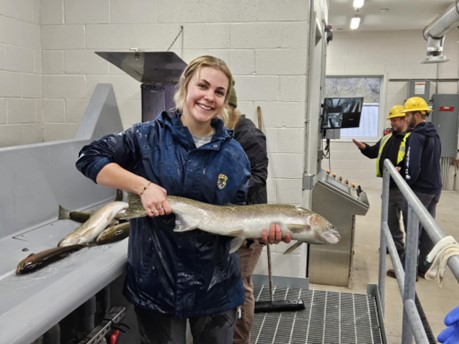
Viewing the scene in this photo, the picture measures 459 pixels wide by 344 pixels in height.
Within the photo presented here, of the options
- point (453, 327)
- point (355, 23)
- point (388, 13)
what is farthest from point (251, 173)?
point (355, 23)

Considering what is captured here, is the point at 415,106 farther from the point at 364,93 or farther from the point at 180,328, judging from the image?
the point at 364,93

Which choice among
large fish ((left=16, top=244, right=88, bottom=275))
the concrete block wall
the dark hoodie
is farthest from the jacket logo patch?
the dark hoodie

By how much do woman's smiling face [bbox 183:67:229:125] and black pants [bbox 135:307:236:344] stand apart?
2.30 ft

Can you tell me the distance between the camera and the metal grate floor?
9.42ft

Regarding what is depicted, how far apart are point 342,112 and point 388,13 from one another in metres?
4.17

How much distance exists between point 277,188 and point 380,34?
7.20m

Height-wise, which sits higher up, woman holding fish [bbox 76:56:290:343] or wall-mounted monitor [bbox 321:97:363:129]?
wall-mounted monitor [bbox 321:97:363:129]

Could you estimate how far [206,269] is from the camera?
5.13 ft

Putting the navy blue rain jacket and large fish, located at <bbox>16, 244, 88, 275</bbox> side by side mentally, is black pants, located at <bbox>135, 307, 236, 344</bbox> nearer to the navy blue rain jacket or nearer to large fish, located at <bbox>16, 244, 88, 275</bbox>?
the navy blue rain jacket

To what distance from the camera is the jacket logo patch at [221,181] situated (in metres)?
1.59

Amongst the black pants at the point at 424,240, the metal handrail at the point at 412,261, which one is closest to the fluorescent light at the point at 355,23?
the black pants at the point at 424,240

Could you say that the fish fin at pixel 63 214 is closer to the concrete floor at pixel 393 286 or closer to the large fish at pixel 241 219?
the large fish at pixel 241 219

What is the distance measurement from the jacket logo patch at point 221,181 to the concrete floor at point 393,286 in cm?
121

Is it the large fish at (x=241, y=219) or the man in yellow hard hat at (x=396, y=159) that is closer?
the large fish at (x=241, y=219)
